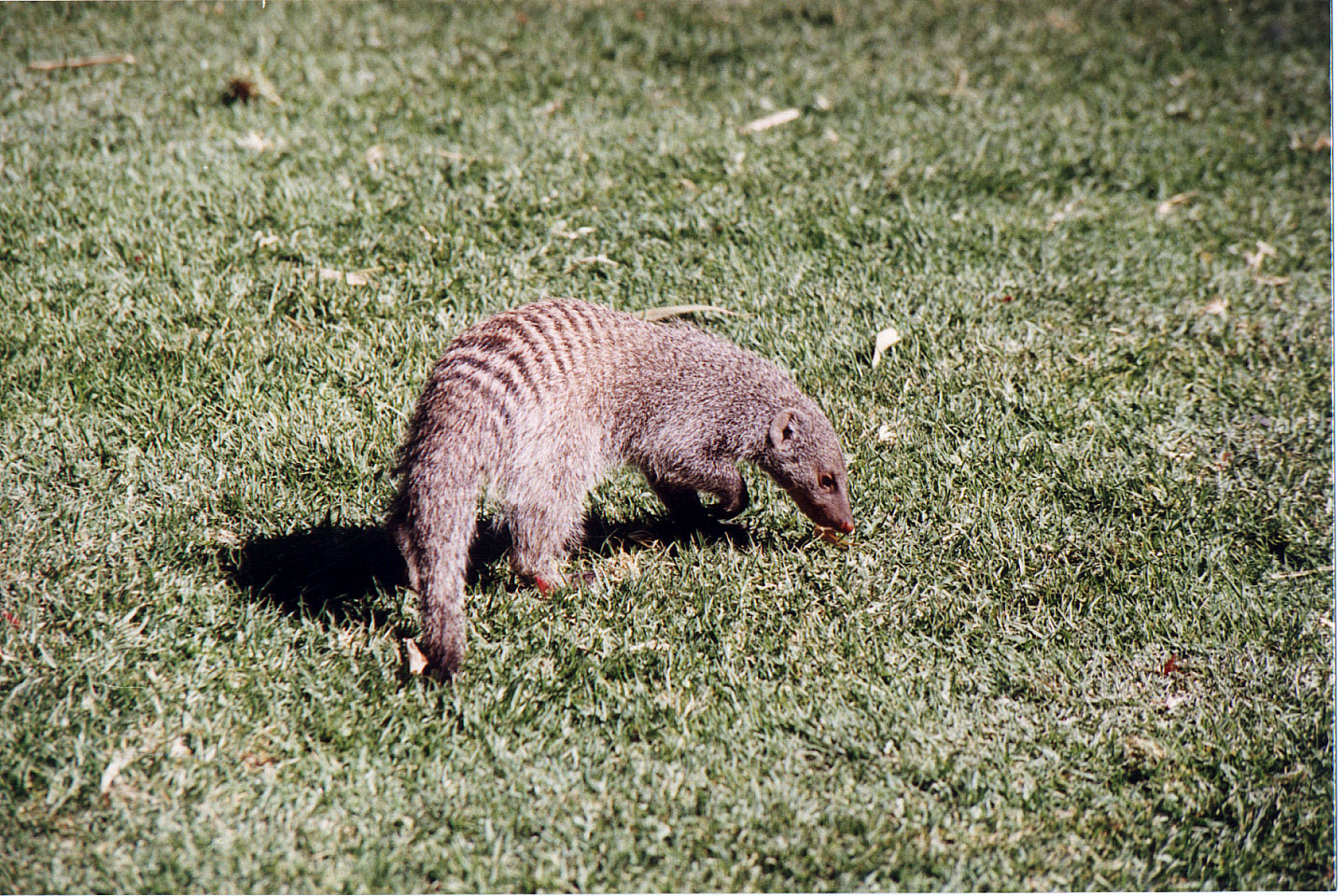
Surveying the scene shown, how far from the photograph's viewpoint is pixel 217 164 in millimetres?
5453

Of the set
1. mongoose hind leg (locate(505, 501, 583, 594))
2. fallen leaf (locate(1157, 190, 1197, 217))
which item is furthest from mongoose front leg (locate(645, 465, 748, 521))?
fallen leaf (locate(1157, 190, 1197, 217))

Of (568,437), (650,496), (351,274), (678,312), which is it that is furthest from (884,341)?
(351,274)

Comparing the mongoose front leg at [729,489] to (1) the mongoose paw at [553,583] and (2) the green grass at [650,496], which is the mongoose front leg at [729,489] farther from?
(1) the mongoose paw at [553,583]

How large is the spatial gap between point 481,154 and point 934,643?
12.3 feet

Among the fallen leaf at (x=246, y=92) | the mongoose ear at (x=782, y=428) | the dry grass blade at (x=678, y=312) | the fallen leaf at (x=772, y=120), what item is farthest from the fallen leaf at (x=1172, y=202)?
the fallen leaf at (x=246, y=92)

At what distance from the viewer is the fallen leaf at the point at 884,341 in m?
4.57

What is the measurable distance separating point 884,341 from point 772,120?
2.27 metres

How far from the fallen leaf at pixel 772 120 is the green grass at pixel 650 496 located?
0.07 metres

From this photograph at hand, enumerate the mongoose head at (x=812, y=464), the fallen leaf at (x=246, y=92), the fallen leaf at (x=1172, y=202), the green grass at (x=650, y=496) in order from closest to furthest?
the green grass at (x=650, y=496)
the mongoose head at (x=812, y=464)
the fallen leaf at (x=1172, y=202)
the fallen leaf at (x=246, y=92)

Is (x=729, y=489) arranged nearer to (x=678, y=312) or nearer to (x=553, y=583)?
(x=553, y=583)

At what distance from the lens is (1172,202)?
5.94 m

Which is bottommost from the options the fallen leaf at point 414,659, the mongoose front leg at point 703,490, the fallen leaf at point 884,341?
the fallen leaf at point 414,659

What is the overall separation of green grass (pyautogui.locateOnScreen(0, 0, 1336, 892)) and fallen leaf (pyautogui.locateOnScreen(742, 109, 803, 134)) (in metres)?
0.07

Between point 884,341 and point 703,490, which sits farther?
point 884,341
